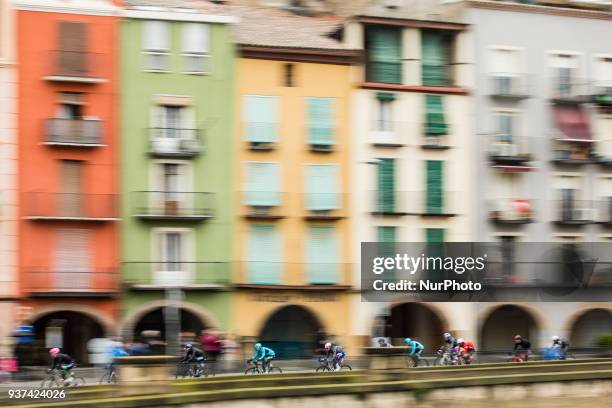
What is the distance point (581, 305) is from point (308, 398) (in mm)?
26764

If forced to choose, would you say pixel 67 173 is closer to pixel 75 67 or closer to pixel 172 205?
pixel 75 67

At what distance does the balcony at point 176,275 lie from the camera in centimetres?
5144

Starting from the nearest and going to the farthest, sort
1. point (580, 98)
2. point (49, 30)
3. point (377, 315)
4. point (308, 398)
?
point (308, 398) < point (49, 30) < point (377, 315) < point (580, 98)

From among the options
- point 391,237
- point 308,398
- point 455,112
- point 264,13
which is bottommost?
point 308,398

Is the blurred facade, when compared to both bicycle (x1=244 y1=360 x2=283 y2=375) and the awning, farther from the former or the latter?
bicycle (x1=244 y1=360 x2=283 y2=375)

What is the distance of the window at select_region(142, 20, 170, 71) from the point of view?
173 feet

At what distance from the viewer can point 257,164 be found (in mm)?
53844

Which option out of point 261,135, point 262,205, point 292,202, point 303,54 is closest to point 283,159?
point 261,135

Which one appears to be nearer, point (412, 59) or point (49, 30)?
point (49, 30)

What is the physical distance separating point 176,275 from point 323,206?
7.06 m

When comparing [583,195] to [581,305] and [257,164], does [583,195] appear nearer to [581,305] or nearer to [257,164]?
[581,305]

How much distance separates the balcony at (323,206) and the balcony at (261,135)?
2.73 meters

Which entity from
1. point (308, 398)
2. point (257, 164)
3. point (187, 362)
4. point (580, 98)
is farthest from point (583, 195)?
point (308, 398)

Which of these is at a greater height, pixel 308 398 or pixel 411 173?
pixel 411 173
